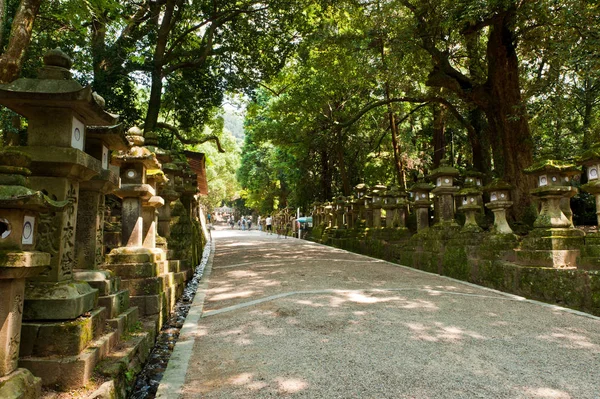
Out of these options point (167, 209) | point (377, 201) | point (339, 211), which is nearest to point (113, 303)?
point (167, 209)

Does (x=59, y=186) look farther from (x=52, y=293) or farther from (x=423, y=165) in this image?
(x=423, y=165)

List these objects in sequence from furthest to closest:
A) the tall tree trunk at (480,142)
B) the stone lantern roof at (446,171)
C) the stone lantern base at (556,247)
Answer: the tall tree trunk at (480,142)
the stone lantern roof at (446,171)
the stone lantern base at (556,247)

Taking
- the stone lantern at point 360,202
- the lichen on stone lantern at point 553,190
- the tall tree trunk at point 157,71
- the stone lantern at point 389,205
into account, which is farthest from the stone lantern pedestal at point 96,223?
the stone lantern at point 360,202

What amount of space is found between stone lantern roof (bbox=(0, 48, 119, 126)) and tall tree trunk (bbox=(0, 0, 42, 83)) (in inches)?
160

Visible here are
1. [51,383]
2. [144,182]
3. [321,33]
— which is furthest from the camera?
[321,33]

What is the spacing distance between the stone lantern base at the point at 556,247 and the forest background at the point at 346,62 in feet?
11.1

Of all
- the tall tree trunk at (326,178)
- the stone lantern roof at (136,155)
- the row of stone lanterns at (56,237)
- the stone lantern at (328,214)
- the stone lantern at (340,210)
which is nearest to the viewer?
the row of stone lanterns at (56,237)

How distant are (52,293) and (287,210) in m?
28.7

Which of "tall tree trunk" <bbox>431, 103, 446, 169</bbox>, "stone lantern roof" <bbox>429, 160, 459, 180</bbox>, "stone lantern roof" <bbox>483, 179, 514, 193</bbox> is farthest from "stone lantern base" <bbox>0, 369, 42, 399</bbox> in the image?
"tall tree trunk" <bbox>431, 103, 446, 169</bbox>

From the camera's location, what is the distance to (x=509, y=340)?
3893 millimetres

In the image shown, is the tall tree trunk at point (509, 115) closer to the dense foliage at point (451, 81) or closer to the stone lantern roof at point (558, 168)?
the dense foliage at point (451, 81)

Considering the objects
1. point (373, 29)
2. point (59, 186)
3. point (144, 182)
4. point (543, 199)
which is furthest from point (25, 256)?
point (373, 29)

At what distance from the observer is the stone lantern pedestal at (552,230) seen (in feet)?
19.3

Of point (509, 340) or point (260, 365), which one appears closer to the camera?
point (260, 365)
